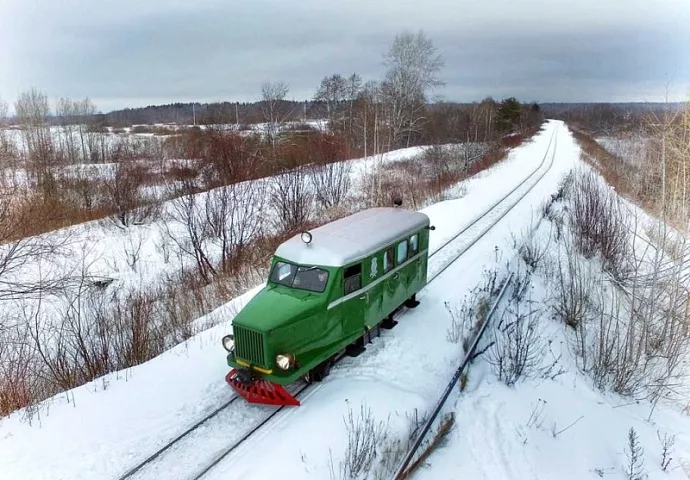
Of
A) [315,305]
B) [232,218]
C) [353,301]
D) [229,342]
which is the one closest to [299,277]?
[315,305]

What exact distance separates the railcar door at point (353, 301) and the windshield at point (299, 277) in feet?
1.54

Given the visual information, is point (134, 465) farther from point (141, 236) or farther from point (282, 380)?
point (141, 236)

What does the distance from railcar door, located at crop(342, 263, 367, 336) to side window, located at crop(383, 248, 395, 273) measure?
3.45 feet

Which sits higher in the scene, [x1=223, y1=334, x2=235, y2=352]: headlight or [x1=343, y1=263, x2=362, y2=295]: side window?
[x1=343, y1=263, x2=362, y2=295]: side window

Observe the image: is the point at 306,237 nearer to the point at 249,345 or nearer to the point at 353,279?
the point at 353,279

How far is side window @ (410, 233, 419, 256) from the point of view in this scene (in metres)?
11.2

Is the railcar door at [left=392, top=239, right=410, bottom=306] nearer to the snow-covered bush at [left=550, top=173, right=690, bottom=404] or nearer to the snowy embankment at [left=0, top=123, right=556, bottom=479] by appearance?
the snowy embankment at [left=0, top=123, right=556, bottom=479]

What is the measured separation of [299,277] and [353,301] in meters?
1.18

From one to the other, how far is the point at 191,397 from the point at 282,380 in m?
1.98

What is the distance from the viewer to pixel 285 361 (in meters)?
7.51

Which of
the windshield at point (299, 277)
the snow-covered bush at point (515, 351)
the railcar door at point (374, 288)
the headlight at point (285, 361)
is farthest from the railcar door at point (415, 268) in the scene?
the headlight at point (285, 361)

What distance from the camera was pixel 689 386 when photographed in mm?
10328

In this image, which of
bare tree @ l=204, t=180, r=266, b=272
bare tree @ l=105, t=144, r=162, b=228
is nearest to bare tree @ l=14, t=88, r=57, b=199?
bare tree @ l=105, t=144, r=162, b=228

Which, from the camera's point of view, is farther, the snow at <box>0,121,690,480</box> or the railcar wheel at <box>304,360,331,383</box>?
the railcar wheel at <box>304,360,331,383</box>
